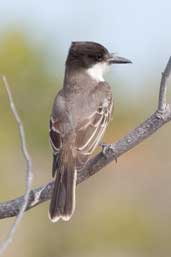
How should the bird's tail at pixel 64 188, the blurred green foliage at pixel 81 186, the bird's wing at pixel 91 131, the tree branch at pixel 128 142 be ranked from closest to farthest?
the tree branch at pixel 128 142, the bird's tail at pixel 64 188, the bird's wing at pixel 91 131, the blurred green foliage at pixel 81 186

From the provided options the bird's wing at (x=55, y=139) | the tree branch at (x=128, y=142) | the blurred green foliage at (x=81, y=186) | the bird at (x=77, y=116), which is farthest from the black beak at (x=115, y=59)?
the blurred green foliage at (x=81, y=186)

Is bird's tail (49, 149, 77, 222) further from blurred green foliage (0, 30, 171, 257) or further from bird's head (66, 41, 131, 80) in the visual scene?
blurred green foliage (0, 30, 171, 257)

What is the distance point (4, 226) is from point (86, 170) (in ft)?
17.7

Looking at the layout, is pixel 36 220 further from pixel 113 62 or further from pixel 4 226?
pixel 113 62

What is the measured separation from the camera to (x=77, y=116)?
6.01 meters

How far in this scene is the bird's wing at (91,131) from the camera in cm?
579

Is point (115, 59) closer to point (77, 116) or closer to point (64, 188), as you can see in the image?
point (77, 116)

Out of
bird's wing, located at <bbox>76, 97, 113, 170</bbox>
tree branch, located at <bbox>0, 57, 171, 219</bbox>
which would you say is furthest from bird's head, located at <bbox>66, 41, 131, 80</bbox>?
tree branch, located at <bbox>0, 57, 171, 219</bbox>

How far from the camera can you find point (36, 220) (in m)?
12.2

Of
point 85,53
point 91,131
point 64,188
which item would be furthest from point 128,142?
point 85,53

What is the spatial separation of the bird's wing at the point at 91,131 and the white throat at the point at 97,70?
25cm

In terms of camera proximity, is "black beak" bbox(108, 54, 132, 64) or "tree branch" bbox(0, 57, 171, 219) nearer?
"tree branch" bbox(0, 57, 171, 219)

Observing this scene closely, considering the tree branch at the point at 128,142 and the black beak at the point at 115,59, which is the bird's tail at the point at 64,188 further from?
the black beak at the point at 115,59

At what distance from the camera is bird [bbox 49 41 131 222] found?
568 cm
